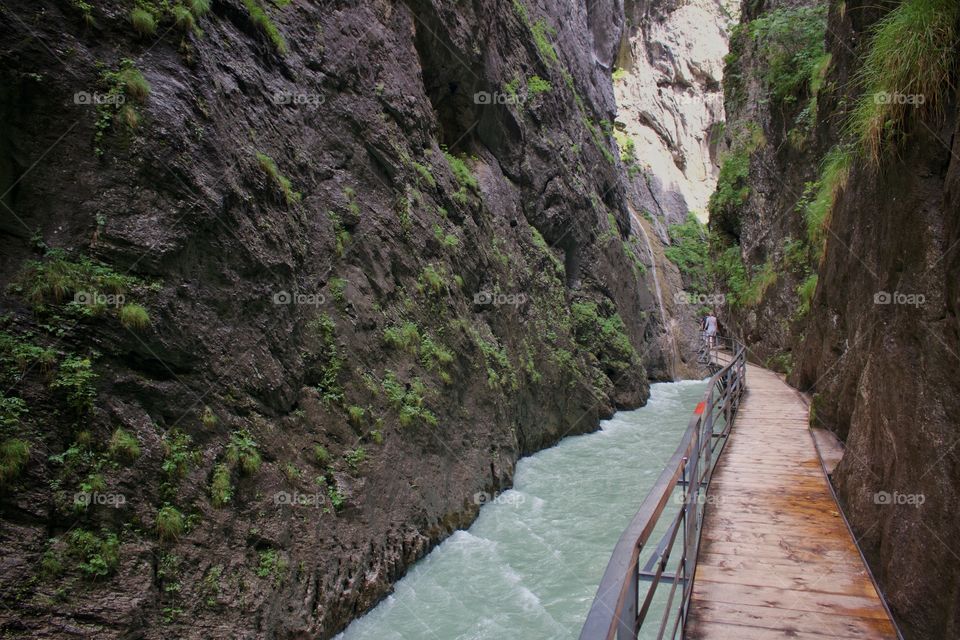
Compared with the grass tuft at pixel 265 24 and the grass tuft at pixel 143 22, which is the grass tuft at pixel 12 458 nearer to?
the grass tuft at pixel 143 22

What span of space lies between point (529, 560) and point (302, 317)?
4.37m

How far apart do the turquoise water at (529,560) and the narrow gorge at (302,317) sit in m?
0.23

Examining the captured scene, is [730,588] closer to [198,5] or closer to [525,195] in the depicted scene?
[198,5]

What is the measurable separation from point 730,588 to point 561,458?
25.8 ft

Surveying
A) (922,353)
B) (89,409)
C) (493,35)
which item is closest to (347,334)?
(89,409)

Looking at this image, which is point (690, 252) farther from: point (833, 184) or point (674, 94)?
point (833, 184)

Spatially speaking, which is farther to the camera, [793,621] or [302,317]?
[302,317]

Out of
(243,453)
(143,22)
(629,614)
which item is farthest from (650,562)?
(143,22)

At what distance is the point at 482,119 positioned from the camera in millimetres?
13914

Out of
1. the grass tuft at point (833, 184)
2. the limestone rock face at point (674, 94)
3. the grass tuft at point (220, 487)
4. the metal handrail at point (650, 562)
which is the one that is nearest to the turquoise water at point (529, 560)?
the grass tuft at point (220, 487)

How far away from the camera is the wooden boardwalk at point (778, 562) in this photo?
3674 millimetres

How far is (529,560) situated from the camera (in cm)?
735

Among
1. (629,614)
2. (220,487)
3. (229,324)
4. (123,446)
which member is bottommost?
(220,487)

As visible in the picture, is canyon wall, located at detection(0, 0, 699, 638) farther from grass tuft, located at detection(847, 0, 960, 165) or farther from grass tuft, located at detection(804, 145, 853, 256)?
grass tuft, located at detection(804, 145, 853, 256)
